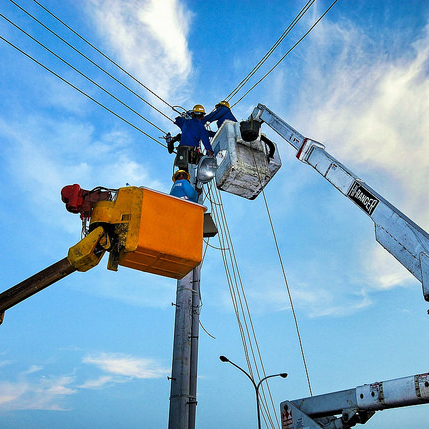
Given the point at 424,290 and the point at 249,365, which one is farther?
the point at 249,365

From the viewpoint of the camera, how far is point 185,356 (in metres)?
7.25

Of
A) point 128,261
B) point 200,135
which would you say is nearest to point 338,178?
point 200,135

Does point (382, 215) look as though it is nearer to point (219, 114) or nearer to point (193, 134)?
point (193, 134)

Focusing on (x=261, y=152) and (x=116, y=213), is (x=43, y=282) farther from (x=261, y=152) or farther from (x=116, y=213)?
(x=261, y=152)

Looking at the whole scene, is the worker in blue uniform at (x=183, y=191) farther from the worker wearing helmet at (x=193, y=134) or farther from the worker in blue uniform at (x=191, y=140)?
the worker wearing helmet at (x=193, y=134)

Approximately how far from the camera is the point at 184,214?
211 inches

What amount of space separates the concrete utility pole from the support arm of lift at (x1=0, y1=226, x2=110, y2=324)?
107 inches

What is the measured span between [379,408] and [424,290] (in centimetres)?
162

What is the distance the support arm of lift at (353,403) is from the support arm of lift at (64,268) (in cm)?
295

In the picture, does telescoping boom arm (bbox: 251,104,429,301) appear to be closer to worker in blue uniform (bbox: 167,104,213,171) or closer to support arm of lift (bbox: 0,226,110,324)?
worker in blue uniform (bbox: 167,104,213,171)

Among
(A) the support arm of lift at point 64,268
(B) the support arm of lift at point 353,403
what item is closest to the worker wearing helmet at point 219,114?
(A) the support arm of lift at point 64,268

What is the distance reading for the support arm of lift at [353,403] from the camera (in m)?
4.22

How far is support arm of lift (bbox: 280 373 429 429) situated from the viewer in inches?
166

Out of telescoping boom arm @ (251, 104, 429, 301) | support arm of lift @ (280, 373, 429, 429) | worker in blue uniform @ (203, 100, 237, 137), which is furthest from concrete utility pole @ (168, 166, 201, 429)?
worker in blue uniform @ (203, 100, 237, 137)
